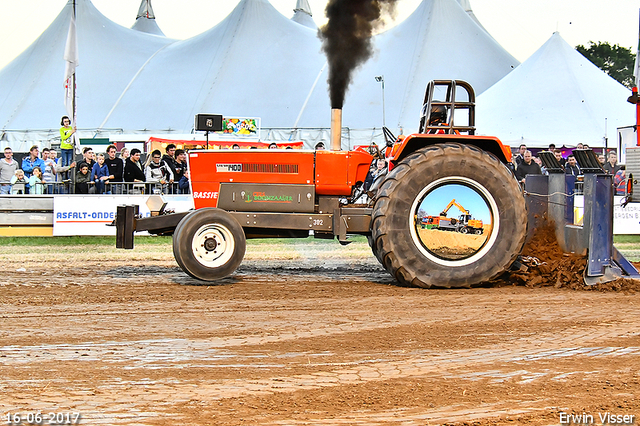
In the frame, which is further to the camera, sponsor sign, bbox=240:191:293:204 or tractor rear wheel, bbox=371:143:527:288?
sponsor sign, bbox=240:191:293:204

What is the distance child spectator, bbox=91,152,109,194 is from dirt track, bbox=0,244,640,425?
20.2ft

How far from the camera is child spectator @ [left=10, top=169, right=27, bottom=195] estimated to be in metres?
12.6

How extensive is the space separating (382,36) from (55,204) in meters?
18.6

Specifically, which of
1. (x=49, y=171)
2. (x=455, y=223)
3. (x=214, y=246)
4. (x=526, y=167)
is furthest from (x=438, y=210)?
(x=49, y=171)

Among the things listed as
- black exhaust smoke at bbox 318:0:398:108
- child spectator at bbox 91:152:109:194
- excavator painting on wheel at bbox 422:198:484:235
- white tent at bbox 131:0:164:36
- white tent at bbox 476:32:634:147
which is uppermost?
white tent at bbox 131:0:164:36

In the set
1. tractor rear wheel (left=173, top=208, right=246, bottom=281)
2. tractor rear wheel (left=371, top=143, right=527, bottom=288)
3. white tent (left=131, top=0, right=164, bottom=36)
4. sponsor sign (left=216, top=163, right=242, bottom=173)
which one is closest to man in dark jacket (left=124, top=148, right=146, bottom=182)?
sponsor sign (left=216, top=163, right=242, bottom=173)

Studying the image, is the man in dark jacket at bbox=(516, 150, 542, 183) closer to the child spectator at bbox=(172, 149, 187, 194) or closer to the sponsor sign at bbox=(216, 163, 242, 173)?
the child spectator at bbox=(172, 149, 187, 194)

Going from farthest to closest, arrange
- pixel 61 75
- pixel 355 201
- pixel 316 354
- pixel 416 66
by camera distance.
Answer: pixel 61 75
pixel 416 66
pixel 355 201
pixel 316 354

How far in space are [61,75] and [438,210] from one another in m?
24.9

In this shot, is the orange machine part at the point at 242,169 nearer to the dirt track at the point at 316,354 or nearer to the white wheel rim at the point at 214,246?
the white wheel rim at the point at 214,246

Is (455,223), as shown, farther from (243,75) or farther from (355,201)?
(243,75)

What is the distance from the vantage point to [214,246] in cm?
629

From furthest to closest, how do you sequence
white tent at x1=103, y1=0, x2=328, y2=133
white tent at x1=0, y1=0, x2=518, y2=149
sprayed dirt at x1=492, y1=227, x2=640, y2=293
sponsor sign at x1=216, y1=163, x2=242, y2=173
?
white tent at x1=103, y1=0, x2=328, y2=133 < white tent at x1=0, y1=0, x2=518, y2=149 < sponsor sign at x1=216, y1=163, x2=242, y2=173 < sprayed dirt at x1=492, y1=227, x2=640, y2=293

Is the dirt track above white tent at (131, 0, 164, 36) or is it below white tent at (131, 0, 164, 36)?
below
